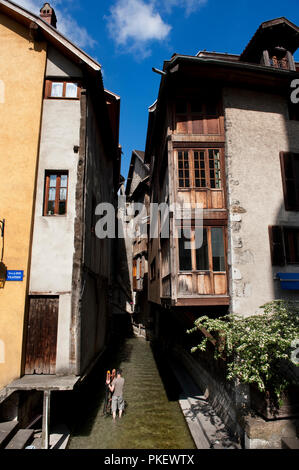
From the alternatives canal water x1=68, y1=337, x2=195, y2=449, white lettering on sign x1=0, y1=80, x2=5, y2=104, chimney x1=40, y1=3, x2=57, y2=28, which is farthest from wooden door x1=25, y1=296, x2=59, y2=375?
chimney x1=40, y1=3, x2=57, y2=28

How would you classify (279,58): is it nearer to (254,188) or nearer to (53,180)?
(254,188)

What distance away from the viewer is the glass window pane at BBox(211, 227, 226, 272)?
9.41m

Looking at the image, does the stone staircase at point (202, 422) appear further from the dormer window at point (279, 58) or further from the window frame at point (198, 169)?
the dormer window at point (279, 58)

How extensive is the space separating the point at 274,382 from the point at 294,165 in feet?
24.4

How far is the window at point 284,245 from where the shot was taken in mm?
9406

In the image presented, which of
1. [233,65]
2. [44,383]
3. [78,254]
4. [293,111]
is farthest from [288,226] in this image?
[44,383]

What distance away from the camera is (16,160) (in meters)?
9.39

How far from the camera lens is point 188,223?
376 inches

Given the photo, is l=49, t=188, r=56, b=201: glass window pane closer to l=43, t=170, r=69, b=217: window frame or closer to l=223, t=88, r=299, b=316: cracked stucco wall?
l=43, t=170, r=69, b=217: window frame

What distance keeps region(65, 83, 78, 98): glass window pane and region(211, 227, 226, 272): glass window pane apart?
7.03 metres

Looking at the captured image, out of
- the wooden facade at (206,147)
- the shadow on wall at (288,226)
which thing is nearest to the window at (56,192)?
the wooden facade at (206,147)

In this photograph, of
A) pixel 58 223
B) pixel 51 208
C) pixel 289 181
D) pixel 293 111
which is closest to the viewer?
pixel 58 223

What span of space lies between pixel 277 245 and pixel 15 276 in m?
8.52

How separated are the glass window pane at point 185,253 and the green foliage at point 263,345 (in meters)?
2.08
